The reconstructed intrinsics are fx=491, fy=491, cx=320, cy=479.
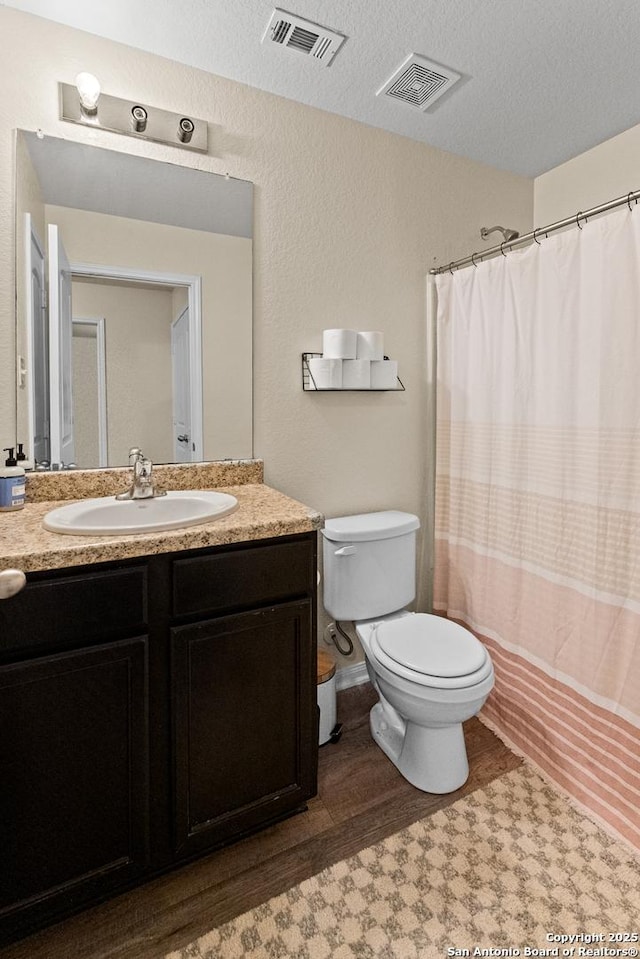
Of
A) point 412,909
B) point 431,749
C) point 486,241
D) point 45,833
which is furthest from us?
point 486,241

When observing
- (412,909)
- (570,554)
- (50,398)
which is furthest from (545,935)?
(50,398)

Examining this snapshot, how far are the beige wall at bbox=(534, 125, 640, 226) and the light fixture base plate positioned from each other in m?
1.70

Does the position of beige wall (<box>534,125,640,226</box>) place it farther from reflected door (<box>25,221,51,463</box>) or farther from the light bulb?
reflected door (<box>25,221,51,463</box>)

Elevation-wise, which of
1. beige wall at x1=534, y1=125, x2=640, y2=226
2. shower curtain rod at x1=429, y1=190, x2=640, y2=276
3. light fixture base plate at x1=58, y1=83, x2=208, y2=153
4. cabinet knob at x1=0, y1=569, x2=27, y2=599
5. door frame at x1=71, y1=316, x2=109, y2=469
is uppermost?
beige wall at x1=534, y1=125, x2=640, y2=226

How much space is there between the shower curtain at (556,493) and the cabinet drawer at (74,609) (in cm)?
140

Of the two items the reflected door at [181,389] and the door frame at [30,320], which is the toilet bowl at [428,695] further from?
the door frame at [30,320]

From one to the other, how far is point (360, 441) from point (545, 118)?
1500 mm

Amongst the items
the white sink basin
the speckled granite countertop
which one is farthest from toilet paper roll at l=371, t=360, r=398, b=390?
the white sink basin

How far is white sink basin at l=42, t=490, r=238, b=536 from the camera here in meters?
1.29

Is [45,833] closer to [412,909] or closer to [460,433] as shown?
[412,909]

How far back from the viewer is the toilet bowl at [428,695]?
5.04ft

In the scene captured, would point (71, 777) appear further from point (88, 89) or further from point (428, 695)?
point (88, 89)

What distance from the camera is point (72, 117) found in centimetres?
153

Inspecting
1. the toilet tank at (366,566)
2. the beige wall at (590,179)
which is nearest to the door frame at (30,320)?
the toilet tank at (366,566)
